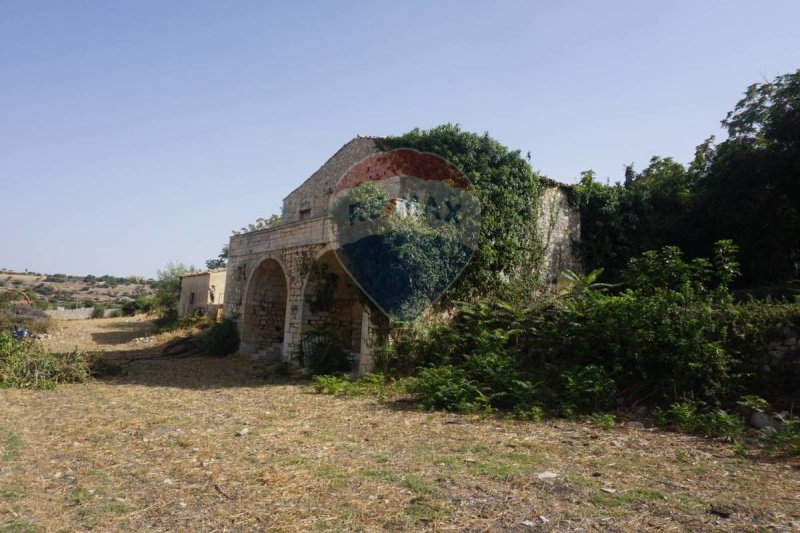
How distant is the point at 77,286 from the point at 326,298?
2607 inches

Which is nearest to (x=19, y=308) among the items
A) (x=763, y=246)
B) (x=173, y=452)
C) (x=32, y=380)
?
(x=32, y=380)

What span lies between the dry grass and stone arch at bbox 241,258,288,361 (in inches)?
295

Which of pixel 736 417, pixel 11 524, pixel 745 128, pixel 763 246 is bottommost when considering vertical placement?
pixel 11 524

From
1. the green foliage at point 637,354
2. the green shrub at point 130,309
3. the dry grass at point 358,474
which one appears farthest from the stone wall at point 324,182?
the green shrub at point 130,309

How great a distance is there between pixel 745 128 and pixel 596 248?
469cm

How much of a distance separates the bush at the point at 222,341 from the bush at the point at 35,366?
4.86m

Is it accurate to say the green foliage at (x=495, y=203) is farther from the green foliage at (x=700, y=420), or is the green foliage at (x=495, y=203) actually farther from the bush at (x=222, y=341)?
the bush at (x=222, y=341)

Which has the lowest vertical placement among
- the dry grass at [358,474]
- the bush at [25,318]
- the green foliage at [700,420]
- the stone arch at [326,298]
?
the dry grass at [358,474]

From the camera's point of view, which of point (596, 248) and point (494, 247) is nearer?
point (494, 247)

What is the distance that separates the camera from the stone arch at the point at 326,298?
12.4 m

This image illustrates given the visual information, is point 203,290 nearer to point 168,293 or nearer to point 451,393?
point 168,293

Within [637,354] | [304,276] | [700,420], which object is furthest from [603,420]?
[304,276]

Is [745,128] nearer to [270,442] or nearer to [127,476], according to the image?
[270,442]

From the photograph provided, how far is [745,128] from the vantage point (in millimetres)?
13570
